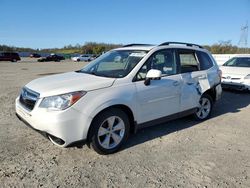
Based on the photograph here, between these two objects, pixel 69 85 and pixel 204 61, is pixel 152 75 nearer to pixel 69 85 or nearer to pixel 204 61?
pixel 69 85

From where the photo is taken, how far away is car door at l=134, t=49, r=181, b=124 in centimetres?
420

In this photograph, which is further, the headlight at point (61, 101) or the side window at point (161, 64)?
the side window at point (161, 64)

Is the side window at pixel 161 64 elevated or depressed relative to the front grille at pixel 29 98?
elevated

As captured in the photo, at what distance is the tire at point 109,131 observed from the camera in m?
3.69

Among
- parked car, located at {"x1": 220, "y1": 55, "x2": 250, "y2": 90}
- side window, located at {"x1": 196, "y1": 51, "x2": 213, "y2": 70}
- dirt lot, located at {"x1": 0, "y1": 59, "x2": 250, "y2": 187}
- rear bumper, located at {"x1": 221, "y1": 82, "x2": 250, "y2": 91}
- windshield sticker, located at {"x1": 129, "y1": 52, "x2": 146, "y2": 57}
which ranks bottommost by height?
dirt lot, located at {"x1": 0, "y1": 59, "x2": 250, "y2": 187}

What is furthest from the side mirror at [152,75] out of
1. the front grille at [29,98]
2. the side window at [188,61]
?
the front grille at [29,98]

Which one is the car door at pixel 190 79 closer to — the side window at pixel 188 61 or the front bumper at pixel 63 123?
the side window at pixel 188 61

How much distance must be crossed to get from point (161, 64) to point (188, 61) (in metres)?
0.98

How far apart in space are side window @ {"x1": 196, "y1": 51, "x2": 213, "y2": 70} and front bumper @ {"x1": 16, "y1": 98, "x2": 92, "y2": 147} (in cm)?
333

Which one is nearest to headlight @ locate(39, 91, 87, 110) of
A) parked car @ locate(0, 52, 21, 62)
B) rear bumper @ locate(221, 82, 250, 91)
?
rear bumper @ locate(221, 82, 250, 91)

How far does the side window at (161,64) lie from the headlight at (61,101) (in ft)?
3.94

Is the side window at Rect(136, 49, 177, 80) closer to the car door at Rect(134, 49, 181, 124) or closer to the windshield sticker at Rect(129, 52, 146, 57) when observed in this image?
the car door at Rect(134, 49, 181, 124)

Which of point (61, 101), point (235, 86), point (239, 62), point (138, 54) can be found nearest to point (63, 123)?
point (61, 101)

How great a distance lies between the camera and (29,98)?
12.6 feet
